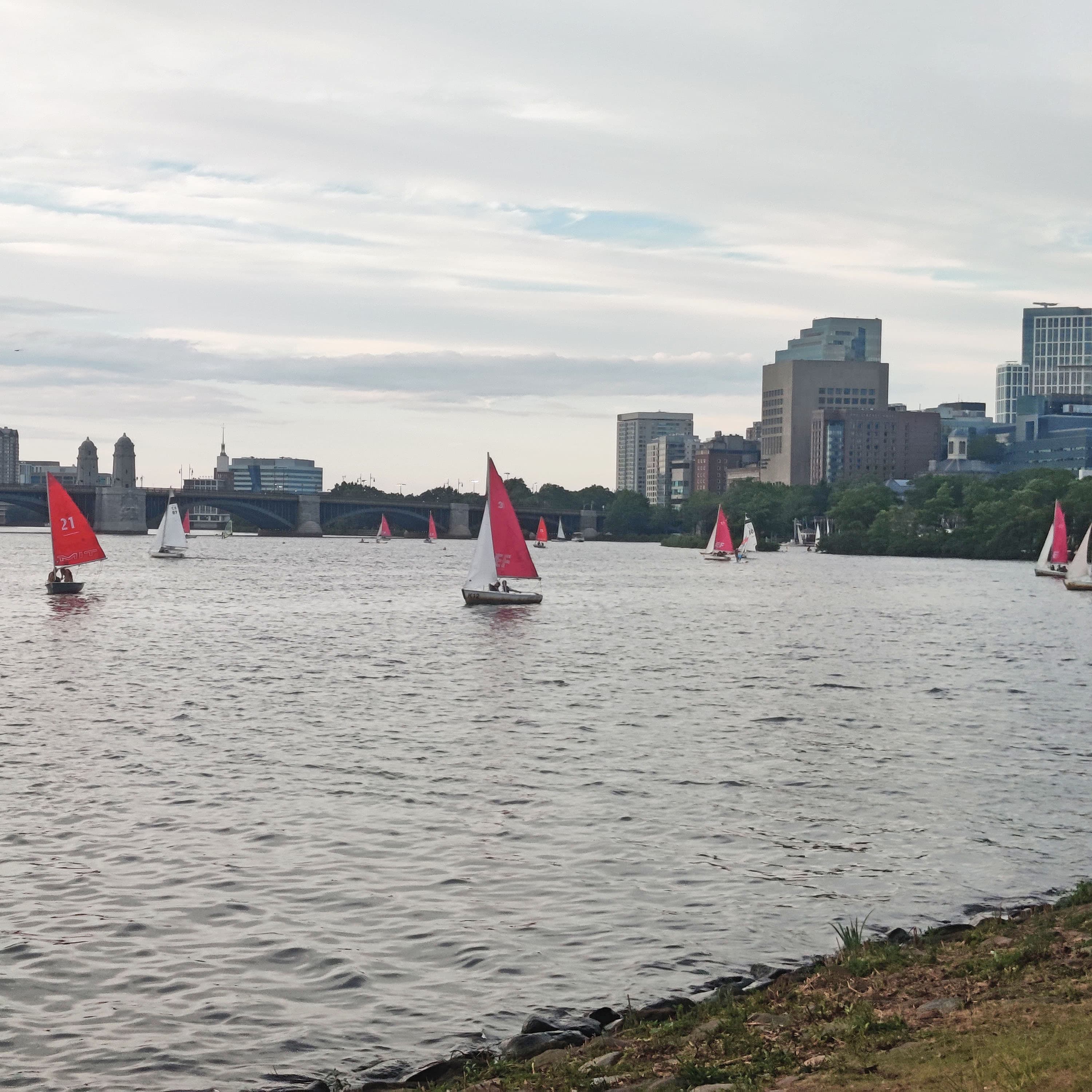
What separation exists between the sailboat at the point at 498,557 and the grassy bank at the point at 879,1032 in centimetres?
6296

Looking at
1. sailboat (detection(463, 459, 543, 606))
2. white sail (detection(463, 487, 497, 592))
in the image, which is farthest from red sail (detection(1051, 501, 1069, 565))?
white sail (detection(463, 487, 497, 592))

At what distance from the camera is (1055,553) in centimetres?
15375

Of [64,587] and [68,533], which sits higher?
[68,533]

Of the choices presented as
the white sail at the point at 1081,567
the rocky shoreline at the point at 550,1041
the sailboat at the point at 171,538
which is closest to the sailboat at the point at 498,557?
the white sail at the point at 1081,567

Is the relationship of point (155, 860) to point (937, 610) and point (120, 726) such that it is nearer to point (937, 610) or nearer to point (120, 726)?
point (120, 726)

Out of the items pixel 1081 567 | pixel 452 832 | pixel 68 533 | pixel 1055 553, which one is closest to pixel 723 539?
→ pixel 1055 553

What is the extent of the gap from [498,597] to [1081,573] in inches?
2312

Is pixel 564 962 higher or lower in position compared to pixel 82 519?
lower

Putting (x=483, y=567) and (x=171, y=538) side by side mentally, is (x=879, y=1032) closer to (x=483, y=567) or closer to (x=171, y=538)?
(x=483, y=567)

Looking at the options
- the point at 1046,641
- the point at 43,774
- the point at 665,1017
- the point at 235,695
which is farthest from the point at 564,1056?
the point at 1046,641

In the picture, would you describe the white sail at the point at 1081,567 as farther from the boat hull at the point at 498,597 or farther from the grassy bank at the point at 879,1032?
the grassy bank at the point at 879,1032

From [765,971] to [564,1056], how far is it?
14.0 ft

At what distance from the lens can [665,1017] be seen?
15.7m

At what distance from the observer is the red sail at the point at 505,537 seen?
266ft
